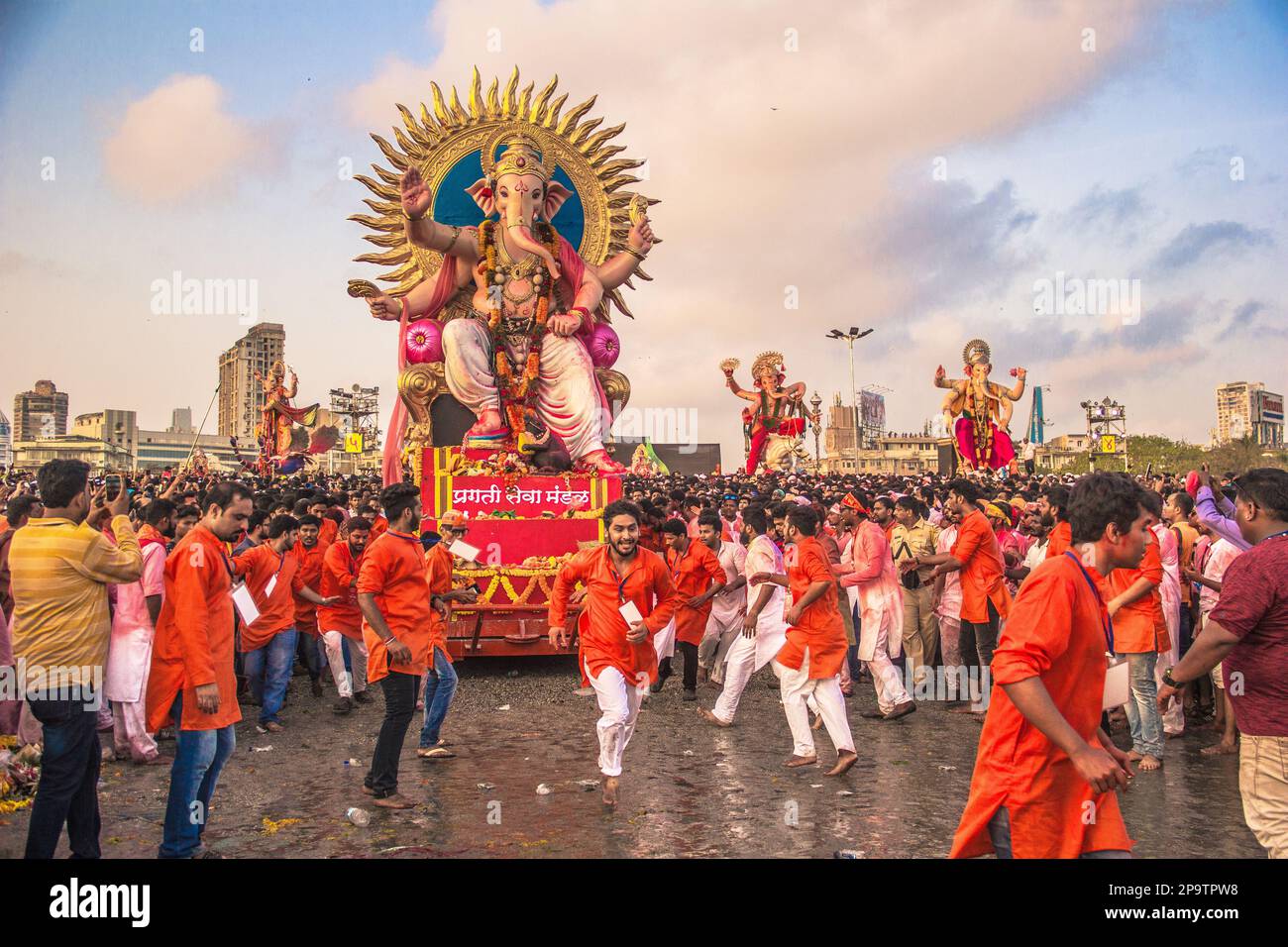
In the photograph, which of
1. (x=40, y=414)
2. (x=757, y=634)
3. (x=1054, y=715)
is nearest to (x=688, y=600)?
(x=757, y=634)

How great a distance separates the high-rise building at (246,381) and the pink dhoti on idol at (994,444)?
236 ft

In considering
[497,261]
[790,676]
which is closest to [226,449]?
[497,261]

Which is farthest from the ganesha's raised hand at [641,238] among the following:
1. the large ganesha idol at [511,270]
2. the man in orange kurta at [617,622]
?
the man in orange kurta at [617,622]

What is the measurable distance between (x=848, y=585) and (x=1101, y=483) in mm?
5354

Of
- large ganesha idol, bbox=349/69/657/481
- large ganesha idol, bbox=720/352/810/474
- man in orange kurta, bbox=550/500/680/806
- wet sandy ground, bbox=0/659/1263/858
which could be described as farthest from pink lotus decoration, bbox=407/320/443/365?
large ganesha idol, bbox=720/352/810/474

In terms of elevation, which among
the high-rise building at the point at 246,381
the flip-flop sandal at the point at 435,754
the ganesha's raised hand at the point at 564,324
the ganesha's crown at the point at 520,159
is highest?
the high-rise building at the point at 246,381

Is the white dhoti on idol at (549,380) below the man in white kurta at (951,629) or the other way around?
the other way around

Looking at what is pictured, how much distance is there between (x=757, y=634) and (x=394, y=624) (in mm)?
3296

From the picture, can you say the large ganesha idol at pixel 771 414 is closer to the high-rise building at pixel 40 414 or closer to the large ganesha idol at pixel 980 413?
the large ganesha idol at pixel 980 413

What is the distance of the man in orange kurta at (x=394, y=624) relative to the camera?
5.81 meters

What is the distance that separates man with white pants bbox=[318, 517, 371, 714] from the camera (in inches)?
337

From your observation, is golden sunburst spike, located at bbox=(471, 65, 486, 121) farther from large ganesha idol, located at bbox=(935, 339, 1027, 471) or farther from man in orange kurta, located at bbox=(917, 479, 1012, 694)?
large ganesha idol, located at bbox=(935, 339, 1027, 471)

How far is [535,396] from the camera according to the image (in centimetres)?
1205
